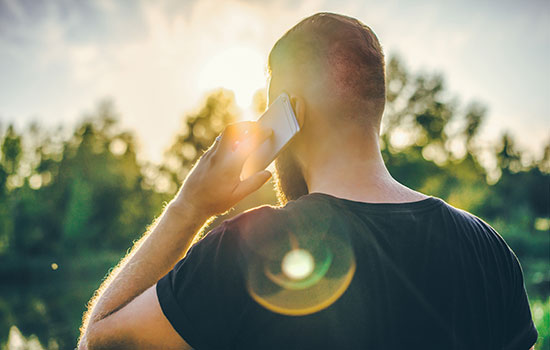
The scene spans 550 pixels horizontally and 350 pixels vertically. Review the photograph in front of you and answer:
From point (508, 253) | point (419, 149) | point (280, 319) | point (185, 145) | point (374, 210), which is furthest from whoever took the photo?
point (185, 145)

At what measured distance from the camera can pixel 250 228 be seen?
4.45ft

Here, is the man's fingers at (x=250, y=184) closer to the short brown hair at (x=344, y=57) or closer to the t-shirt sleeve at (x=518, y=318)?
the short brown hair at (x=344, y=57)

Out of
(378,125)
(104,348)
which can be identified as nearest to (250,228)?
(104,348)

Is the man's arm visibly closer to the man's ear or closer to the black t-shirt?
the black t-shirt

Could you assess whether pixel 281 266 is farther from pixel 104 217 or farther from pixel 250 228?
pixel 104 217

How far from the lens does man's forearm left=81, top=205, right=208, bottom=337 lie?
143 centimetres

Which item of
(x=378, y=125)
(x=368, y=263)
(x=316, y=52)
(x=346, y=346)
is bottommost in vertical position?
(x=346, y=346)

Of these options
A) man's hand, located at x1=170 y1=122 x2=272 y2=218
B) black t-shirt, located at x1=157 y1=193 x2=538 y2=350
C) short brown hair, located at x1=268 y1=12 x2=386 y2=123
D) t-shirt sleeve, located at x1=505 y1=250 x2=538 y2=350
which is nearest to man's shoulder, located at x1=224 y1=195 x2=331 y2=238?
black t-shirt, located at x1=157 y1=193 x2=538 y2=350

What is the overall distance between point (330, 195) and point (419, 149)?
43907mm

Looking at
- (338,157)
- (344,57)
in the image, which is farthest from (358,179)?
(344,57)

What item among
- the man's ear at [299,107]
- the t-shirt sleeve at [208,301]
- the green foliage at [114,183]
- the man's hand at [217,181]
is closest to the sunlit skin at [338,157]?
the man's ear at [299,107]

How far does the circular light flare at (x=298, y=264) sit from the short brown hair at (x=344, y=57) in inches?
25.8

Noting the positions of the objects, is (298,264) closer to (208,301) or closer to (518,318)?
(208,301)

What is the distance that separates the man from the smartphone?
0.14 feet
